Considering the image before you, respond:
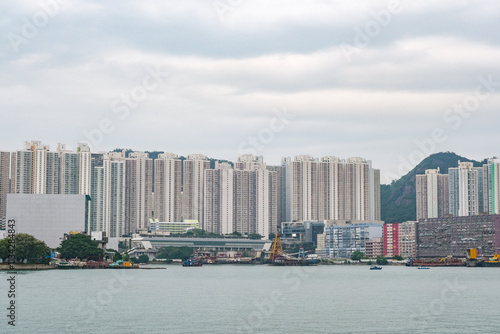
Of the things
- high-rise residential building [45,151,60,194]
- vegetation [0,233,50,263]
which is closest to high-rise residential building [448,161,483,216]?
high-rise residential building [45,151,60,194]

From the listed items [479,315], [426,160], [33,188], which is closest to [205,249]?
[33,188]

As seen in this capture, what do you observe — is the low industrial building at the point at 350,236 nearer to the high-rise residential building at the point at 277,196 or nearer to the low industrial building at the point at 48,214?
the high-rise residential building at the point at 277,196

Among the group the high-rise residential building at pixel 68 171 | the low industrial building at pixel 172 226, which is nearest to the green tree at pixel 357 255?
the low industrial building at pixel 172 226

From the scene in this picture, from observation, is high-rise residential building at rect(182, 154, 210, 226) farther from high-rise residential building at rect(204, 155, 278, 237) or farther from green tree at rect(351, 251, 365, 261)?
green tree at rect(351, 251, 365, 261)

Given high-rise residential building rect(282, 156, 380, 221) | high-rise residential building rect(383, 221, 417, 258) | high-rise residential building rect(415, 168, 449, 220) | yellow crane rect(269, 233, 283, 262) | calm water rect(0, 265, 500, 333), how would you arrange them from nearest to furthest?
calm water rect(0, 265, 500, 333) < yellow crane rect(269, 233, 283, 262) < high-rise residential building rect(383, 221, 417, 258) < high-rise residential building rect(282, 156, 380, 221) < high-rise residential building rect(415, 168, 449, 220)

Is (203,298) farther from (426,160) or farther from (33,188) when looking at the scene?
(426,160)
